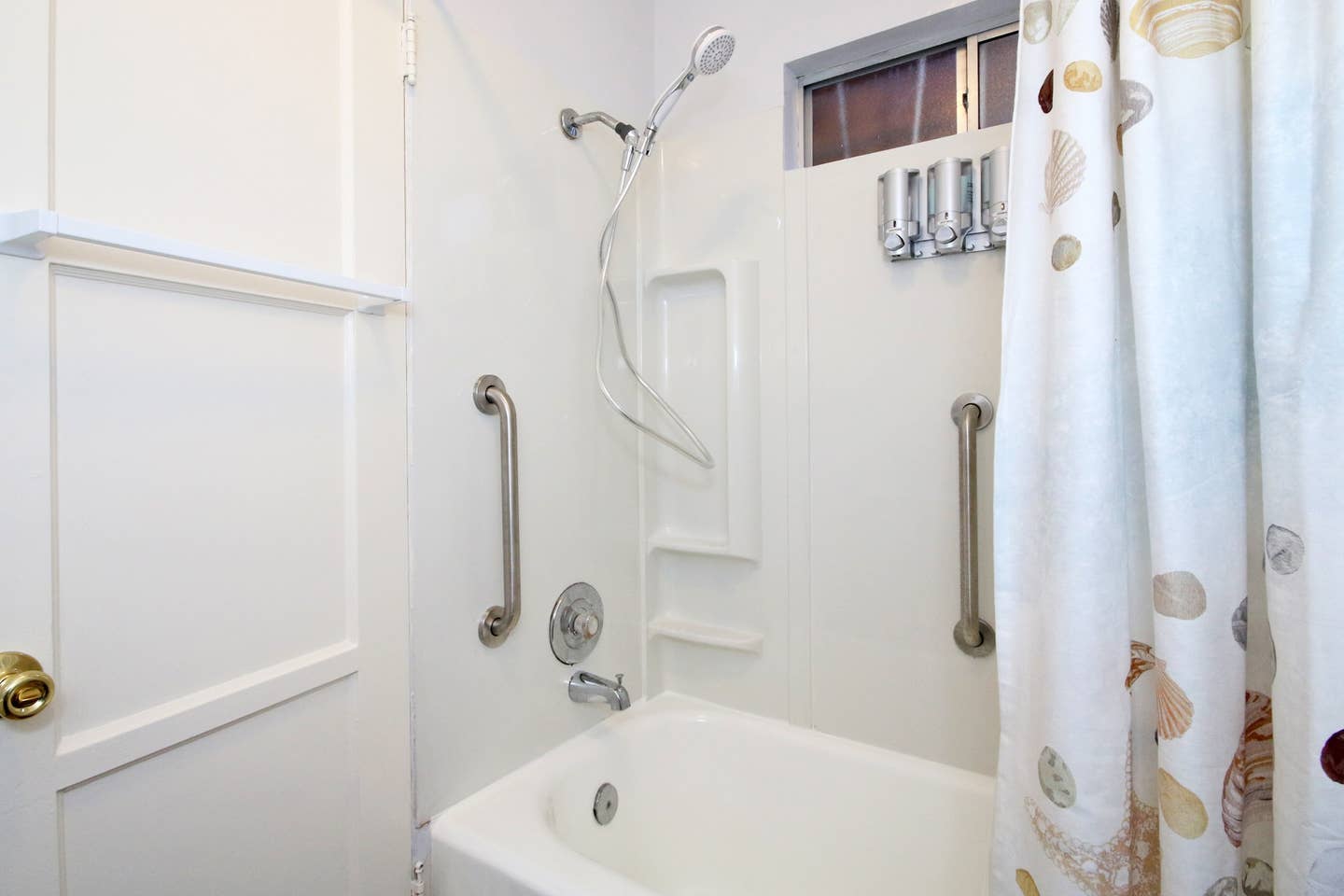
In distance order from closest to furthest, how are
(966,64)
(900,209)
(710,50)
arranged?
1. (710,50)
2. (900,209)
3. (966,64)

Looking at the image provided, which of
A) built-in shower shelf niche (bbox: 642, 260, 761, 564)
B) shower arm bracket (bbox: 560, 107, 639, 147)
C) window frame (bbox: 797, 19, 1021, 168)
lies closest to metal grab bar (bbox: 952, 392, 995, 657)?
built-in shower shelf niche (bbox: 642, 260, 761, 564)

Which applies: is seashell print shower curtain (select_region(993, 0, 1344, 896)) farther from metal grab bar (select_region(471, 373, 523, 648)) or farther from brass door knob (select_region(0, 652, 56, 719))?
brass door knob (select_region(0, 652, 56, 719))

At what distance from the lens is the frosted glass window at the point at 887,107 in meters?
1.42

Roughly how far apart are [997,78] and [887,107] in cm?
23

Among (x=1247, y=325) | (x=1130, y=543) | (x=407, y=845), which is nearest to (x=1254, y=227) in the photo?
(x=1247, y=325)

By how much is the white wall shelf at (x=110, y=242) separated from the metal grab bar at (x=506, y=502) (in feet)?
1.27

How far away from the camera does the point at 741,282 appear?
1.51m

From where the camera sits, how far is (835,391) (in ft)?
4.69

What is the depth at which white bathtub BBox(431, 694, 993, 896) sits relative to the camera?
3.74 ft

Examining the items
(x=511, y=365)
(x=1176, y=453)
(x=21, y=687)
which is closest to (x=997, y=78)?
(x=1176, y=453)

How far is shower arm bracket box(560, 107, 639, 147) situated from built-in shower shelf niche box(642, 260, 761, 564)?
33cm

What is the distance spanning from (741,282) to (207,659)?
4.06 feet

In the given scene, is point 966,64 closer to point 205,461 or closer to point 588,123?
point 588,123

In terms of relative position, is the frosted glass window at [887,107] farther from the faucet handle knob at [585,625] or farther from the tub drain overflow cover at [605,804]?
the tub drain overflow cover at [605,804]
